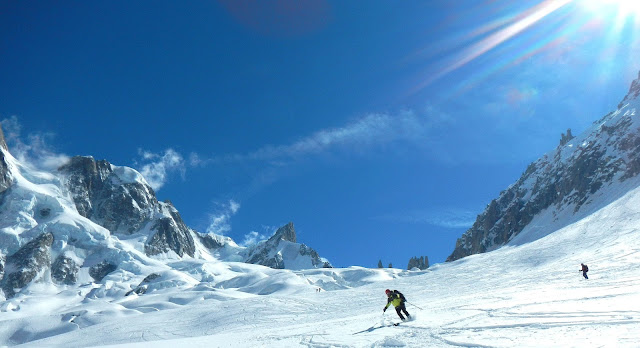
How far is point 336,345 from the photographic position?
11.4 meters

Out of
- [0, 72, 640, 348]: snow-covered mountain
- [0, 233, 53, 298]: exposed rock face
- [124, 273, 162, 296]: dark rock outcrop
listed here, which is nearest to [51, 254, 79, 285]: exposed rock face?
[0, 72, 640, 348]: snow-covered mountain

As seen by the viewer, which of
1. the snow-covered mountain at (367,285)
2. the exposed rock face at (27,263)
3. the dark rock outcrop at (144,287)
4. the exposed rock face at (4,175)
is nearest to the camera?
the snow-covered mountain at (367,285)

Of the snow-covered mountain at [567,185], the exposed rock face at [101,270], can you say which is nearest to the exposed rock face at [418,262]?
the snow-covered mountain at [567,185]

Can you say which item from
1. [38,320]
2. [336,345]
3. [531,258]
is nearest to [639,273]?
[336,345]

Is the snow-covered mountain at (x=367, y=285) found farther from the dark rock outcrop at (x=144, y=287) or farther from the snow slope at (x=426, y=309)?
the dark rock outcrop at (x=144, y=287)

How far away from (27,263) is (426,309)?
570 ft

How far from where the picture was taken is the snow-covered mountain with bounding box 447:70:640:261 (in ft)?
298

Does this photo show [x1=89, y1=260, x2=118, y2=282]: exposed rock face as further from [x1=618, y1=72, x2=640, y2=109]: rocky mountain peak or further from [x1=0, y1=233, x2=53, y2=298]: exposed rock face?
[x1=618, y1=72, x2=640, y2=109]: rocky mountain peak

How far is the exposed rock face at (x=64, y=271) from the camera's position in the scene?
156m

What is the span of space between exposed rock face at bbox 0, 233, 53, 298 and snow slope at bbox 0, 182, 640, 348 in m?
28.3

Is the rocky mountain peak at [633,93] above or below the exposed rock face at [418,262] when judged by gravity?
above

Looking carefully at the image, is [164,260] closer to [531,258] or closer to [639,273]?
[531,258]

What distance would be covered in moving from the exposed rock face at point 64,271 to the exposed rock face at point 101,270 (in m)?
5.82

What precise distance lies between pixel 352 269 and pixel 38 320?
69.4 m
